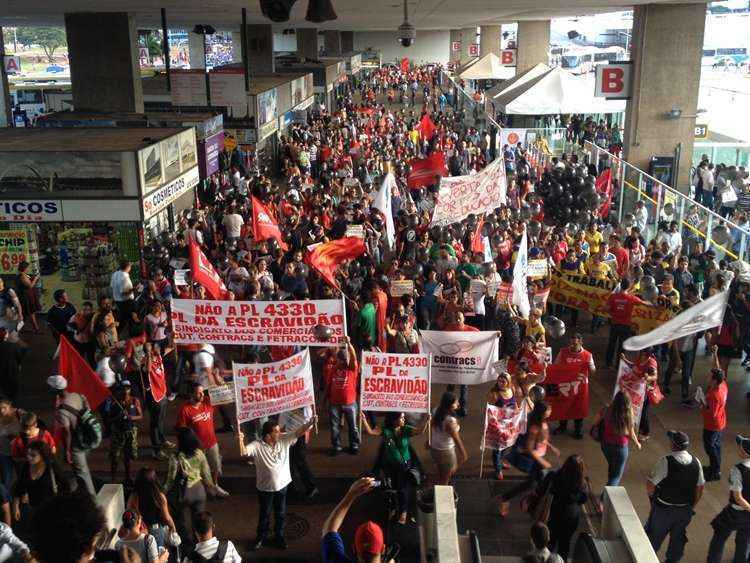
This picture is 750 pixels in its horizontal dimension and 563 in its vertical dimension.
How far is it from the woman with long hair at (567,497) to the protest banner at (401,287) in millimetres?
5252

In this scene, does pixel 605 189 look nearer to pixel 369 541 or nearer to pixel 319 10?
pixel 319 10

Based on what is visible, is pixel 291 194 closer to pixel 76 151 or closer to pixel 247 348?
pixel 76 151

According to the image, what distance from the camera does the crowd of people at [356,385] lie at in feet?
23.2

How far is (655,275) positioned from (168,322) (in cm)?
771

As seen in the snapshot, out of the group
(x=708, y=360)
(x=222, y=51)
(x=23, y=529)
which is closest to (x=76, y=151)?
(x=23, y=529)

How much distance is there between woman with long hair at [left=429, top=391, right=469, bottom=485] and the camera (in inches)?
319

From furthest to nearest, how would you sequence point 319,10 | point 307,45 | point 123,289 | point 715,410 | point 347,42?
1. point 347,42
2. point 307,45
3. point 123,289
4. point 319,10
5. point 715,410

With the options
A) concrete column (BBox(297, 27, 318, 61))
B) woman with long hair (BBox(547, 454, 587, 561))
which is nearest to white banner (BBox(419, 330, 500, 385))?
woman with long hair (BBox(547, 454, 587, 561))

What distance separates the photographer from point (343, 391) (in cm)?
938

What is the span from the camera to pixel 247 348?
1146 cm

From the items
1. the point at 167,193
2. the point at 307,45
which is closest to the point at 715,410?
the point at 167,193

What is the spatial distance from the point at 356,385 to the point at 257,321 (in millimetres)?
1582

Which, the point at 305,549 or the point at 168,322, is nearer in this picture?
the point at 305,549

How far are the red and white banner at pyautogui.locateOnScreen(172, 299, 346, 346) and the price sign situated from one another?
5924mm
